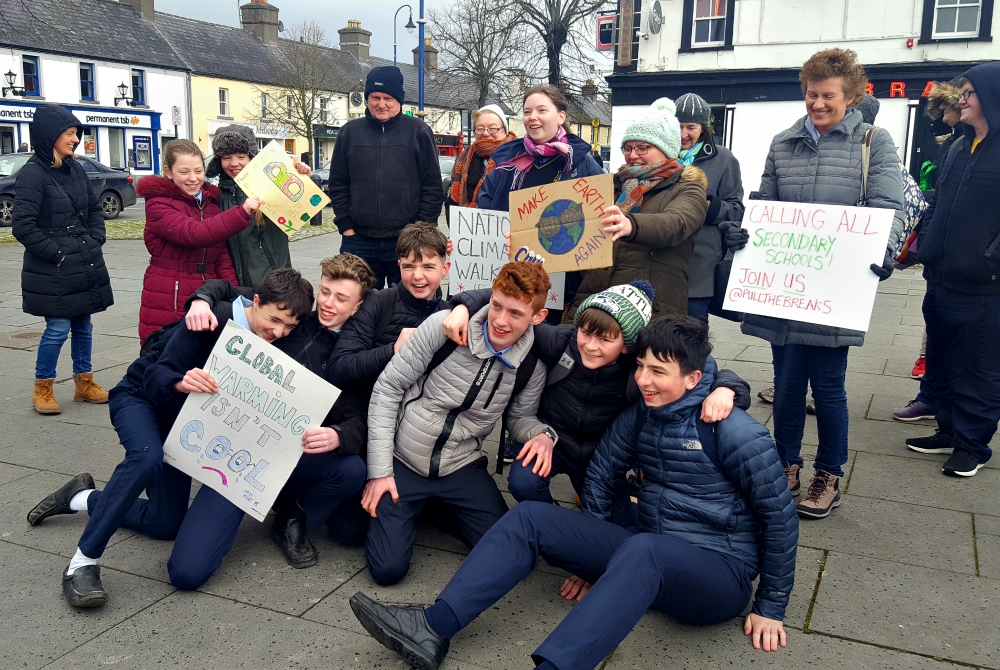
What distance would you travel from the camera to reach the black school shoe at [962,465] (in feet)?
15.0

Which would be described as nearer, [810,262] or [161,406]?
[161,406]

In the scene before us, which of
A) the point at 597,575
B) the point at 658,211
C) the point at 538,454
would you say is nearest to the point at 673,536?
the point at 597,575

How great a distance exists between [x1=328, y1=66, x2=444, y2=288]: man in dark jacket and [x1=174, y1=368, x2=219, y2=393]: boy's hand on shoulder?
7.10 feet

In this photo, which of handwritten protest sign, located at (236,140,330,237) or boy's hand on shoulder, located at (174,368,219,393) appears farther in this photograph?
handwritten protest sign, located at (236,140,330,237)

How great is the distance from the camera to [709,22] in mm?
22438

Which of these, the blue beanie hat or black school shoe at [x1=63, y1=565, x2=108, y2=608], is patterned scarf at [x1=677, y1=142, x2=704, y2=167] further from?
black school shoe at [x1=63, y1=565, x2=108, y2=608]

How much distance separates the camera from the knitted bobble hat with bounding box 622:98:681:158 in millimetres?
3852

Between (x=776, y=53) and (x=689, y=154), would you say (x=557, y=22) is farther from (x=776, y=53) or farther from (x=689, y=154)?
(x=689, y=154)

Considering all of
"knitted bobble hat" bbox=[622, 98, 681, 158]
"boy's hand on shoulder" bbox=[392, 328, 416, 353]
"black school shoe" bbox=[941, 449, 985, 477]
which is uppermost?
"knitted bobble hat" bbox=[622, 98, 681, 158]

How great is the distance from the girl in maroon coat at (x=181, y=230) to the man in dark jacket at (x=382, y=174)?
0.79m

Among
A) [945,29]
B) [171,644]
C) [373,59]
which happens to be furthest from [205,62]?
[171,644]

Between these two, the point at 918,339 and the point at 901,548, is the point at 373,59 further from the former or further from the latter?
the point at 901,548

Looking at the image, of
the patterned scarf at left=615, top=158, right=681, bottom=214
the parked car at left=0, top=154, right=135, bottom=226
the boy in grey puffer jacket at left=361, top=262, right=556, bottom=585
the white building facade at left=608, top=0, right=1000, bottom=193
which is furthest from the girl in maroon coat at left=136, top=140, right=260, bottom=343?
the white building facade at left=608, top=0, right=1000, bottom=193

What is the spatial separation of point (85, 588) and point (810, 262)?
3375 millimetres
